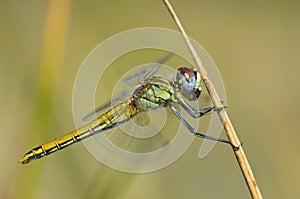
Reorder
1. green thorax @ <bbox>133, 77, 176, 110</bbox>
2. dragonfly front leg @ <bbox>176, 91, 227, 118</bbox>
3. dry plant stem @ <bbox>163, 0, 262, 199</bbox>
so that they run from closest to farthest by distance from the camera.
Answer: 1. dry plant stem @ <bbox>163, 0, 262, 199</bbox>
2. dragonfly front leg @ <bbox>176, 91, 227, 118</bbox>
3. green thorax @ <bbox>133, 77, 176, 110</bbox>

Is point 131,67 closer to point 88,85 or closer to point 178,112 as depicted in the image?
point 88,85

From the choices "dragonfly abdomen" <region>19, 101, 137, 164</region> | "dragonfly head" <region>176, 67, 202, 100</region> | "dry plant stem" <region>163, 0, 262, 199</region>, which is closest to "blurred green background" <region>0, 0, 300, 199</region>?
"dragonfly abdomen" <region>19, 101, 137, 164</region>

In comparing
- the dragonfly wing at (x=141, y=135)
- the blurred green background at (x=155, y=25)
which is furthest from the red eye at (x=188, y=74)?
the blurred green background at (x=155, y=25)

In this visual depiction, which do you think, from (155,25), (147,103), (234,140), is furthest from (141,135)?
(155,25)

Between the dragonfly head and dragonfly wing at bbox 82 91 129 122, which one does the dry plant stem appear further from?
dragonfly wing at bbox 82 91 129 122

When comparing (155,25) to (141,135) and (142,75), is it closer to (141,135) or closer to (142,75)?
(142,75)

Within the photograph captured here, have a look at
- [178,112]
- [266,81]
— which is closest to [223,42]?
[266,81]
